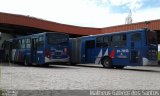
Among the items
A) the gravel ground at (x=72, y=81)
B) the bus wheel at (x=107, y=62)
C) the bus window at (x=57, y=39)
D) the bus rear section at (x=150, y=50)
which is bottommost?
the gravel ground at (x=72, y=81)

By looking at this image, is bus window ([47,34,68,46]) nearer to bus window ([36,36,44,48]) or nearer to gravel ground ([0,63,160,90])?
bus window ([36,36,44,48])

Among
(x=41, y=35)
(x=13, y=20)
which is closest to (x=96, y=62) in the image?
(x=41, y=35)

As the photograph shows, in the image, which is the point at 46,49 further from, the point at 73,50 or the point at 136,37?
the point at 73,50

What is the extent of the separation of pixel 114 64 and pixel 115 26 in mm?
15139

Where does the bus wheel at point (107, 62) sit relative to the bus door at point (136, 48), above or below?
below

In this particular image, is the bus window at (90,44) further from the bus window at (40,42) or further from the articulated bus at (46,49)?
the bus window at (40,42)

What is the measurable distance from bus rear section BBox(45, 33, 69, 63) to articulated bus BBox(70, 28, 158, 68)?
9.34 feet

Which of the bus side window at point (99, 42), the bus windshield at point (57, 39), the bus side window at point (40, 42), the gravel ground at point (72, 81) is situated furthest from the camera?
the bus side window at point (99, 42)

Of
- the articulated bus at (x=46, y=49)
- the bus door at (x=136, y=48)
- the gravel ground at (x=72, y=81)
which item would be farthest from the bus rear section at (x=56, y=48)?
the gravel ground at (x=72, y=81)

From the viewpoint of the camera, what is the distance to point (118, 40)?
74.9 feet

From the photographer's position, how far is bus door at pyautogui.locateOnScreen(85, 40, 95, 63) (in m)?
25.5

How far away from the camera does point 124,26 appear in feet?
119

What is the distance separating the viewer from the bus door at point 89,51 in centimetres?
2550

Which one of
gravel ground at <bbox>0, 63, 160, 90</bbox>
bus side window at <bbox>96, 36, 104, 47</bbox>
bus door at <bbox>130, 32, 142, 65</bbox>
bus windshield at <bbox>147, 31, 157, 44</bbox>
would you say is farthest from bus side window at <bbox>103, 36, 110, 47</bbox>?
gravel ground at <bbox>0, 63, 160, 90</bbox>
